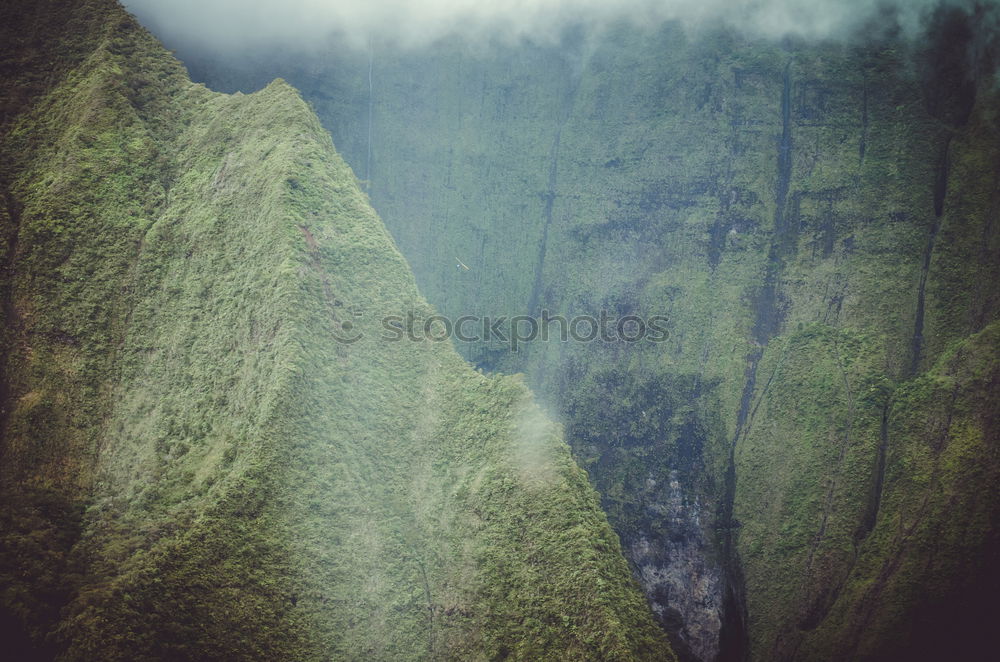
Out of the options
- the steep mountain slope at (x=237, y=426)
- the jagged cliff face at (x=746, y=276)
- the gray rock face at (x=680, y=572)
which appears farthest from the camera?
the gray rock face at (x=680, y=572)

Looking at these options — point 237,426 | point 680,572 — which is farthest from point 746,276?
point 237,426

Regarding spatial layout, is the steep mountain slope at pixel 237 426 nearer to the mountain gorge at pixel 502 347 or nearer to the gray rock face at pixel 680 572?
the mountain gorge at pixel 502 347

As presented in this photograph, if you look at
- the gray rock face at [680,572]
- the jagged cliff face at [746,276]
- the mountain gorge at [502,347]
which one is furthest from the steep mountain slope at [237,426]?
the gray rock face at [680,572]

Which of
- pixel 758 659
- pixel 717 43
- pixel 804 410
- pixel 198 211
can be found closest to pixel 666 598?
pixel 758 659

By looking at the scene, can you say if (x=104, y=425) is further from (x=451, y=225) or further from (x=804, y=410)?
(x=804, y=410)

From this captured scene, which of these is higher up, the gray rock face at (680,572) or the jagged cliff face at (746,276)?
the jagged cliff face at (746,276)

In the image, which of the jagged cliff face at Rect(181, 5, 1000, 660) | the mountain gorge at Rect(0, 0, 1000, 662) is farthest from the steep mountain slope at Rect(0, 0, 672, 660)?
the jagged cliff face at Rect(181, 5, 1000, 660)

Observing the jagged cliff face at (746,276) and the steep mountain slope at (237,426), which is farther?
the jagged cliff face at (746,276)

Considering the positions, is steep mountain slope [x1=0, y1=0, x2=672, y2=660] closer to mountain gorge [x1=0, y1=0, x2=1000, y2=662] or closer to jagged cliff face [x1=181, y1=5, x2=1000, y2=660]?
mountain gorge [x1=0, y1=0, x2=1000, y2=662]
